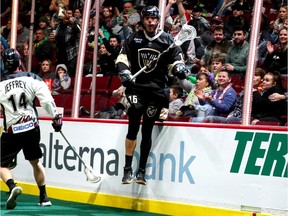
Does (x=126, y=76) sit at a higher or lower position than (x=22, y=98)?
higher

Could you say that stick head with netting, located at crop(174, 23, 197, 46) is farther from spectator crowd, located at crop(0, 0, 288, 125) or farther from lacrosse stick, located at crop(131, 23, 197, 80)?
spectator crowd, located at crop(0, 0, 288, 125)

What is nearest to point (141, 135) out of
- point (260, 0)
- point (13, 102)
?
point (13, 102)

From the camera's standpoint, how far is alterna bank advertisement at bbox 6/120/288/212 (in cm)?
555

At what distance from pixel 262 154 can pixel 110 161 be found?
176cm

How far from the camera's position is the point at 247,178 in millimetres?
5688

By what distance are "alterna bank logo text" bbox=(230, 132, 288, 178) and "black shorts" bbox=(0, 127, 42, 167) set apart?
1.73 metres

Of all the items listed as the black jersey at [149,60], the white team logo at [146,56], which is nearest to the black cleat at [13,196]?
the black jersey at [149,60]

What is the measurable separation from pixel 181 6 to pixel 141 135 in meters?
1.25

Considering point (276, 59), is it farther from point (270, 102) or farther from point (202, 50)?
point (202, 50)

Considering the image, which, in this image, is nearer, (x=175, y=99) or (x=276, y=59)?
(x=276, y=59)

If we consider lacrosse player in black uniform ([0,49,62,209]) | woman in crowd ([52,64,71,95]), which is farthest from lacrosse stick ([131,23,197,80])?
woman in crowd ([52,64,71,95])

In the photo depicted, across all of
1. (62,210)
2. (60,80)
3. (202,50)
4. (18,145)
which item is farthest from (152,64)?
(60,80)

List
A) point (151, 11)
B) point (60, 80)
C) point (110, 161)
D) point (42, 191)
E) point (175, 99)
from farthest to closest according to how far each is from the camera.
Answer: point (60, 80)
point (110, 161)
point (42, 191)
point (175, 99)
point (151, 11)

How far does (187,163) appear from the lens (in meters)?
6.18
